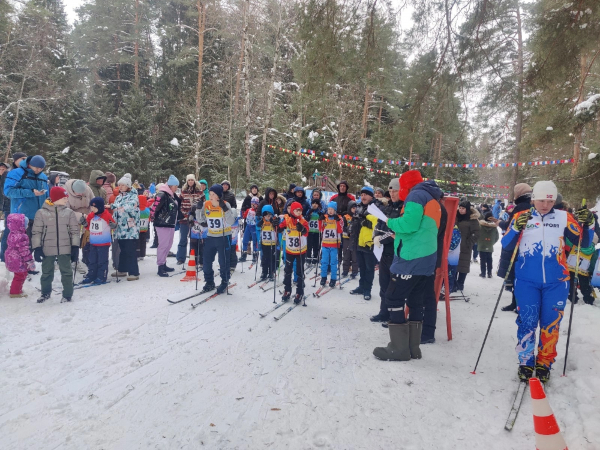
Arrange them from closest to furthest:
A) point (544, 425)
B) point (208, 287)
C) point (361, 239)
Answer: point (544, 425) → point (208, 287) → point (361, 239)

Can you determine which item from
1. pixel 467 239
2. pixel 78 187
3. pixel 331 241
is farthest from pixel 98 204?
pixel 467 239

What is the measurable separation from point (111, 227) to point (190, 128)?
740 inches

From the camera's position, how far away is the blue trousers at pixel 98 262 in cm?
663

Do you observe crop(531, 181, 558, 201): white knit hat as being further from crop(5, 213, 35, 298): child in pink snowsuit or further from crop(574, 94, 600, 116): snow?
crop(5, 213, 35, 298): child in pink snowsuit

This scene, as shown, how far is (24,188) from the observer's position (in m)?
6.68

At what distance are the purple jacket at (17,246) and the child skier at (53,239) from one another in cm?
36

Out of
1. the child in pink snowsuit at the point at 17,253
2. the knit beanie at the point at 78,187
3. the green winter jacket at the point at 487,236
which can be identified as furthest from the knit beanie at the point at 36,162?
the green winter jacket at the point at 487,236

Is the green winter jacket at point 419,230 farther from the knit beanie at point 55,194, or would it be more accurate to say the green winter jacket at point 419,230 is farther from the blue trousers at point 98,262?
the blue trousers at point 98,262

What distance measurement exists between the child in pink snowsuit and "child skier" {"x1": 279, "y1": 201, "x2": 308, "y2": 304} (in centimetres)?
425

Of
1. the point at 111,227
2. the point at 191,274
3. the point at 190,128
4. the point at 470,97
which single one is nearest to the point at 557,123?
the point at 470,97

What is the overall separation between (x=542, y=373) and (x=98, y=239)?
714 cm

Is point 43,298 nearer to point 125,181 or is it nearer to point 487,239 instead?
point 125,181

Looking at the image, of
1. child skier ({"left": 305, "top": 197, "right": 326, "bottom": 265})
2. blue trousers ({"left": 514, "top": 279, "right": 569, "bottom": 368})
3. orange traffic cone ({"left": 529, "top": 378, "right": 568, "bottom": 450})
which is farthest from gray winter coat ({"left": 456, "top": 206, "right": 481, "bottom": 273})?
orange traffic cone ({"left": 529, "top": 378, "right": 568, "bottom": 450})

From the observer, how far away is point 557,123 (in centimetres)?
687
